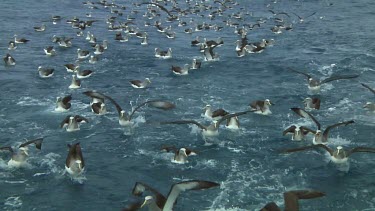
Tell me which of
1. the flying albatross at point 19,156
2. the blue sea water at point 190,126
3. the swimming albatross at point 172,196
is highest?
the swimming albatross at point 172,196

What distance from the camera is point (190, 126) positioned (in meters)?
30.1

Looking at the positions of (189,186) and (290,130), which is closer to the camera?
(189,186)

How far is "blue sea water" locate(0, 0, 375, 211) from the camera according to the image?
22.8m

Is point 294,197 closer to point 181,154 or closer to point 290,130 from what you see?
point 181,154

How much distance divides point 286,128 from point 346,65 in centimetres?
1498

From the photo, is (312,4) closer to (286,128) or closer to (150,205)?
(286,128)

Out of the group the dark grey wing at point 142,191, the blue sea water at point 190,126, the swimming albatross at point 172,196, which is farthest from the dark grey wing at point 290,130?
the swimming albatross at point 172,196

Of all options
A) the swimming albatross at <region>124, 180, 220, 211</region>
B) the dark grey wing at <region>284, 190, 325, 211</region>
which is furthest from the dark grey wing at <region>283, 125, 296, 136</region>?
the swimming albatross at <region>124, 180, 220, 211</region>

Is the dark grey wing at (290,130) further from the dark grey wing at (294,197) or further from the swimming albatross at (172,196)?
the swimming albatross at (172,196)

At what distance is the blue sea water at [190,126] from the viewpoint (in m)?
22.8

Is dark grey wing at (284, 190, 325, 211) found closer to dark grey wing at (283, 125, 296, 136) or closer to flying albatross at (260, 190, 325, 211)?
flying albatross at (260, 190, 325, 211)

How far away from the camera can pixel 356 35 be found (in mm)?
52594

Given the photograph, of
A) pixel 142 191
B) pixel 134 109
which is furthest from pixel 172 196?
pixel 134 109

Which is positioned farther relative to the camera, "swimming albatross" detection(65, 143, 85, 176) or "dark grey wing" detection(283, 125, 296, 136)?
"dark grey wing" detection(283, 125, 296, 136)
